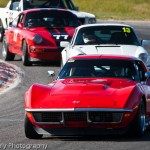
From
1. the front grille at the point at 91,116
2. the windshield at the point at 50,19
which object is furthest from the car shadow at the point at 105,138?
the windshield at the point at 50,19

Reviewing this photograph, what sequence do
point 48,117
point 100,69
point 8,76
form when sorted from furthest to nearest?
1. point 8,76
2. point 100,69
3. point 48,117

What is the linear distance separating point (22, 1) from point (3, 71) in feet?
29.8

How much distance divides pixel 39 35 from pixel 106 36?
115 inches

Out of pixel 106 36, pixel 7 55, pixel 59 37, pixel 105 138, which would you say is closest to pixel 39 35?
pixel 59 37

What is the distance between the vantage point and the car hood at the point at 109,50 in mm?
18031

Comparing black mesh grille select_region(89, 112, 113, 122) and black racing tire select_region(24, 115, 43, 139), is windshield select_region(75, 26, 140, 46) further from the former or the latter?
black mesh grille select_region(89, 112, 113, 122)

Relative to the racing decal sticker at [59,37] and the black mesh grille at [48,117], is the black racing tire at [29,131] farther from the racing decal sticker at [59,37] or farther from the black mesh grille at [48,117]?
the racing decal sticker at [59,37]

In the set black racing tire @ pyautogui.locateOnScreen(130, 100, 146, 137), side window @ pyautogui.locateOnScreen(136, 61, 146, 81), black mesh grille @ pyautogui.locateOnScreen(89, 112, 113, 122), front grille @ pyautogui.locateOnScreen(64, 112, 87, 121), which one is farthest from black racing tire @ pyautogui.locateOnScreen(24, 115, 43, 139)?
side window @ pyautogui.locateOnScreen(136, 61, 146, 81)

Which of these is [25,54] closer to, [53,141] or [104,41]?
[104,41]

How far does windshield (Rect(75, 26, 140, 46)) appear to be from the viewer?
18953mm

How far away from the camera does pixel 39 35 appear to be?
21.9m

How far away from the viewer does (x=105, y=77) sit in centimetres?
1202

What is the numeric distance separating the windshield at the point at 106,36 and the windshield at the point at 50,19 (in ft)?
12.2

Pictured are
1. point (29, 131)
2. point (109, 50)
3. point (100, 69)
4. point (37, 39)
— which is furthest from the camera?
point (37, 39)
